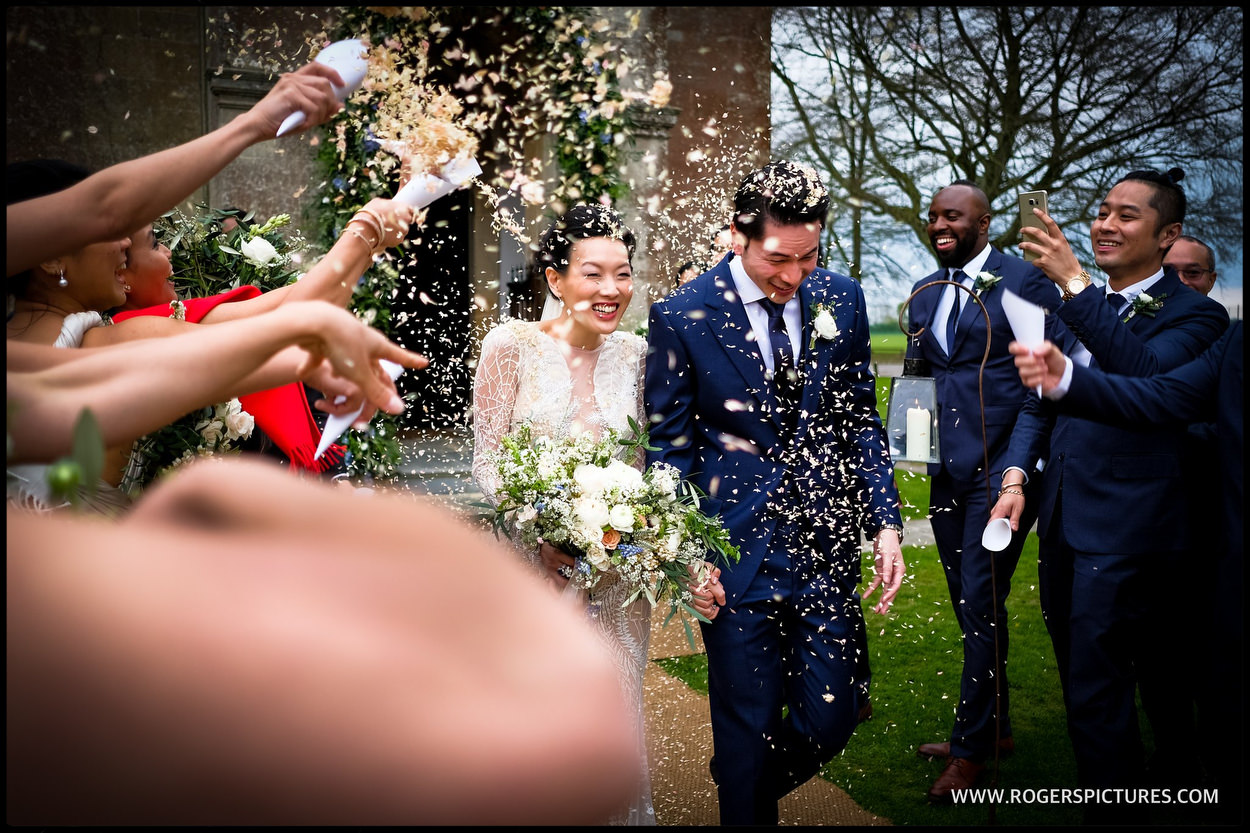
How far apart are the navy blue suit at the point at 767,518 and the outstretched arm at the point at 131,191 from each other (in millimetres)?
2025

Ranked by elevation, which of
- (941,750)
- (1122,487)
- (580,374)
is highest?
(580,374)

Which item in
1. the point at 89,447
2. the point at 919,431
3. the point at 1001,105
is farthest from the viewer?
the point at 1001,105

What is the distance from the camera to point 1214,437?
3750mm

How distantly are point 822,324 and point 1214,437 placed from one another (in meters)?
1.68

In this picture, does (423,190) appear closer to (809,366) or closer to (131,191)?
(131,191)

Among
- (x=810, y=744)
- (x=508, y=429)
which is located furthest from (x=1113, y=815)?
(x=508, y=429)

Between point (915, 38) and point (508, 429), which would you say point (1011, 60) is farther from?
point (508, 429)

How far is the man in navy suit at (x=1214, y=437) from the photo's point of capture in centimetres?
286

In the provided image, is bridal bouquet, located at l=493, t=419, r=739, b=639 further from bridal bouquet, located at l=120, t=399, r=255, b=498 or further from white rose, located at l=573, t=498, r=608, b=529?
bridal bouquet, located at l=120, t=399, r=255, b=498

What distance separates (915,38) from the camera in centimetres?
1219

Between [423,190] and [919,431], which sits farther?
[919,431]

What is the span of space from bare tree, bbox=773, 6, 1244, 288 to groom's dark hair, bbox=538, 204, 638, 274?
24.2 feet

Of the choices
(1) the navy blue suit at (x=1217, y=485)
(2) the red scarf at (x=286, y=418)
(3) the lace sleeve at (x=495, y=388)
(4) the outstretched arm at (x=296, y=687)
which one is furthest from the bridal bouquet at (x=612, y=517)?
(4) the outstretched arm at (x=296, y=687)

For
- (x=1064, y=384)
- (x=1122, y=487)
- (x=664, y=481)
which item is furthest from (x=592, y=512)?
(x=1122, y=487)
